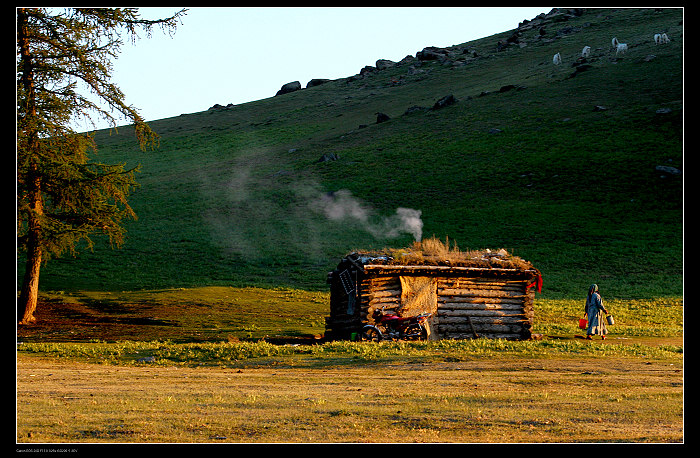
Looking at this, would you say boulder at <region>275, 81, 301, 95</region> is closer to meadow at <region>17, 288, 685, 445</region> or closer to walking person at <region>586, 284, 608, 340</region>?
meadow at <region>17, 288, 685, 445</region>

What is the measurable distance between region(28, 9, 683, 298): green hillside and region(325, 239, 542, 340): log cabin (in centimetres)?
1506

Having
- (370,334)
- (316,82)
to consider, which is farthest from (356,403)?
(316,82)

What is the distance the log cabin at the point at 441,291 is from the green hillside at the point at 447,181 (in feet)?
49.4

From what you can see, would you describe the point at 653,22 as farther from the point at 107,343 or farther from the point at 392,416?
the point at 392,416

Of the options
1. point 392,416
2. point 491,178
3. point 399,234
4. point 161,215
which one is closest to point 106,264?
point 161,215

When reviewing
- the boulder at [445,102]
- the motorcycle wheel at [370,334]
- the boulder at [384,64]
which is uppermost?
the boulder at [384,64]

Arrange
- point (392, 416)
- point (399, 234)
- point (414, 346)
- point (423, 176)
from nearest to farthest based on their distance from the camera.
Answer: point (392, 416) → point (414, 346) → point (399, 234) → point (423, 176)

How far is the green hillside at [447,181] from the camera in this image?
47344 millimetres

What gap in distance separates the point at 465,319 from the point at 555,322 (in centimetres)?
840

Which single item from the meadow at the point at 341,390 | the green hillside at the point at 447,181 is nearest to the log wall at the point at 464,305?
the meadow at the point at 341,390

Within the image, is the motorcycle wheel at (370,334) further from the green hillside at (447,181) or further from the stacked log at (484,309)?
the green hillside at (447,181)

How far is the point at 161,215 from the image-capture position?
62.8 meters

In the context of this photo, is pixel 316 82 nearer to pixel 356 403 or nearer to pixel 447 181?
pixel 447 181

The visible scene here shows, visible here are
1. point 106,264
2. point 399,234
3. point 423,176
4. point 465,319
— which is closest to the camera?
point 465,319
